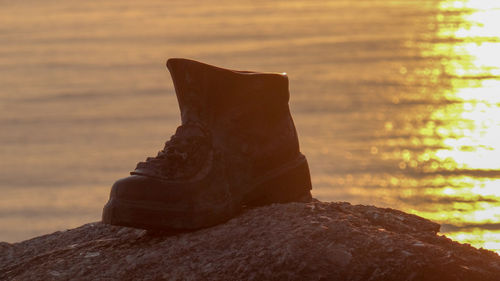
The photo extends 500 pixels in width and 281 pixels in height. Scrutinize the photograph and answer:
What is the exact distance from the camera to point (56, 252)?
4953mm

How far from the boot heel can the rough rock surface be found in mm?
108

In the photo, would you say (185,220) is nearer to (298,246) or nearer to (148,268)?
(148,268)

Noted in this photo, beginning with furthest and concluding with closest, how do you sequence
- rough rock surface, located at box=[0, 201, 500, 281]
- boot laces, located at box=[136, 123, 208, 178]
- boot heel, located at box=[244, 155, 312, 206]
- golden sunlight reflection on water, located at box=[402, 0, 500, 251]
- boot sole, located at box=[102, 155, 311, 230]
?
golden sunlight reflection on water, located at box=[402, 0, 500, 251], boot heel, located at box=[244, 155, 312, 206], boot laces, located at box=[136, 123, 208, 178], boot sole, located at box=[102, 155, 311, 230], rough rock surface, located at box=[0, 201, 500, 281]

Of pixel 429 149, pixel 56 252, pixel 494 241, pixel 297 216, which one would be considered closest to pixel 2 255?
pixel 56 252

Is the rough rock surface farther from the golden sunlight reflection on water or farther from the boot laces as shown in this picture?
the golden sunlight reflection on water

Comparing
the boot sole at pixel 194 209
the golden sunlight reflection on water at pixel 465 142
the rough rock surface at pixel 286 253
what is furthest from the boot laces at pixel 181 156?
the golden sunlight reflection on water at pixel 465 142

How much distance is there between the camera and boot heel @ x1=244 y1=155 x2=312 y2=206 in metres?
4.89

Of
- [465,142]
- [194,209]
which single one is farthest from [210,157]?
[465,142]

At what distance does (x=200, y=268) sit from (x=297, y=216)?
0.50m

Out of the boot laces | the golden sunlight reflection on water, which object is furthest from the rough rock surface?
the golden sunlight reflection on water

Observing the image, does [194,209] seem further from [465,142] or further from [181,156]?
[465,142]

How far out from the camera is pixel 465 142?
62.5 ft

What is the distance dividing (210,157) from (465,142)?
48.7 ft

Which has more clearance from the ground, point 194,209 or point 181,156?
point 181,156
